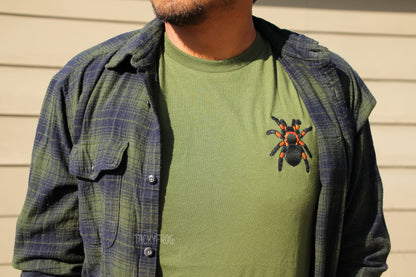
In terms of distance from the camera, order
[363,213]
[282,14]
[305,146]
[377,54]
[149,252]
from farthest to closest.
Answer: [377,54] < [282,14] < [363,213] < [305,146] < [149,252]

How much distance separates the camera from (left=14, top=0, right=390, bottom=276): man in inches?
47.3

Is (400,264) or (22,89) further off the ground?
(22,89)

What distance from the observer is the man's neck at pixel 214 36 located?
53.5 inches

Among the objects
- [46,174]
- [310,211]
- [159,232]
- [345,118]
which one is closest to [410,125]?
[345,118]

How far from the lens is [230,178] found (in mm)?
1213

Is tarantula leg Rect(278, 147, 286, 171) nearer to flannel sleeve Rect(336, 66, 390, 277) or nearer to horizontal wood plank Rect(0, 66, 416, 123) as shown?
flannel sleeve Rect(336, 66, 390, 277)

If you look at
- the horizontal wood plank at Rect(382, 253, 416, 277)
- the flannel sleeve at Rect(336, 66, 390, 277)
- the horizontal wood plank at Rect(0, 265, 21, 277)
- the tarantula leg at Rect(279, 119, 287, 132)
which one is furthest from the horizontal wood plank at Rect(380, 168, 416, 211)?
the horizontal wood plank at Rect(0, 265, 21, 277)

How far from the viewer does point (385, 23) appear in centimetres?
287

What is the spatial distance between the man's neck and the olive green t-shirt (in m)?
0.05

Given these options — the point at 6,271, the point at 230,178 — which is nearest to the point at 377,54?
the point at 230,178

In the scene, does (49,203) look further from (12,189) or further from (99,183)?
(12,189)

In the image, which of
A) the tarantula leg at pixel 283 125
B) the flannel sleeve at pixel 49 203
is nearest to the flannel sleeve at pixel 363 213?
the tarantula leg at pixel 283 125

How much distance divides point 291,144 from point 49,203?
2.70ft

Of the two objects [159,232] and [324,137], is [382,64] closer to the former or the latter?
[324,137]
